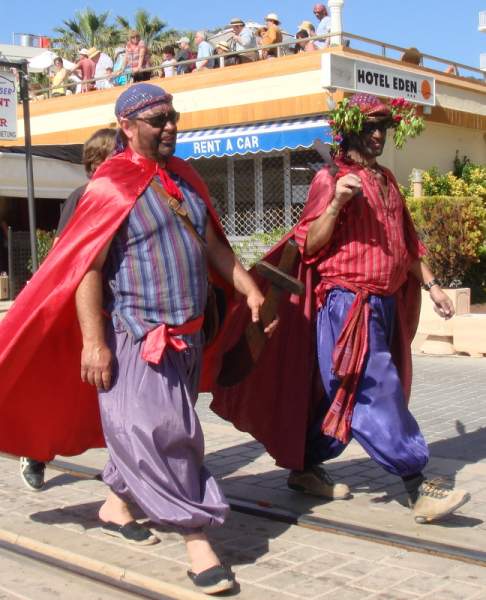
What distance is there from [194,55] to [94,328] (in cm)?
1683

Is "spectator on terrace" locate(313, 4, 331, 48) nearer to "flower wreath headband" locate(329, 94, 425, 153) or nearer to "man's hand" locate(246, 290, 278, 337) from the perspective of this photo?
"flower wreath headband" locate(329, 94, 425, 153)

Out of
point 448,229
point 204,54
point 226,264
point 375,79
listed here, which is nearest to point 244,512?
point 226,264

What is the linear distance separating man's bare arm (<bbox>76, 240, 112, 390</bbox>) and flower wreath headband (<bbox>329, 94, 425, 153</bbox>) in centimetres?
143

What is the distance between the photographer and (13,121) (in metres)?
10.9

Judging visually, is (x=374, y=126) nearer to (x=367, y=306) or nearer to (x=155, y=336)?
(x=367, y=306)

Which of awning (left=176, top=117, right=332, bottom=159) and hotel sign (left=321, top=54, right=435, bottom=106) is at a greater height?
hotel sign (left=321, top=54, right=435, bottom=106)

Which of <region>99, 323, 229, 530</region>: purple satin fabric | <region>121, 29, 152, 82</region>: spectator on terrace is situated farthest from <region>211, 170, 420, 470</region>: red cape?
<region>121, 29, 152, 82</region>: spectator on terrace

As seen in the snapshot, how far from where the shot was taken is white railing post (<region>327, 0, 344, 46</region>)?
1560 cm

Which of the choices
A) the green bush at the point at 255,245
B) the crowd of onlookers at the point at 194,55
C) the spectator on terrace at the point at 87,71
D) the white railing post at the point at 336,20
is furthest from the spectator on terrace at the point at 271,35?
the spectator on terrace at the point at 87,71

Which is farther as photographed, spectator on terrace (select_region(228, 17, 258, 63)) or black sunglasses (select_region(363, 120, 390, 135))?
spectator on terrace (select_region(228, 17, 258, 63))

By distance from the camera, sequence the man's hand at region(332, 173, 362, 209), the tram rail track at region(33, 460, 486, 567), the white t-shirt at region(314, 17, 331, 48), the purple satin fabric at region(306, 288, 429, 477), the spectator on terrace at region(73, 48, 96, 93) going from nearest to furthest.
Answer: the tram rail track at region(33, 460, 486, 567) → the man's hand at region(332, 173, 362, 209) → the purple satin fabric at region(306, 288, 429, 477) → the white t-shirt at region(314, 17, 331, 48) → the spectator on terrace at region(73, 48, 96, 93)

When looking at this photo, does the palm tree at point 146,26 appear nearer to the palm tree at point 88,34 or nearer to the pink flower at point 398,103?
the palm tree at point 88,34

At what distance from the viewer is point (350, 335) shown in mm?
4590

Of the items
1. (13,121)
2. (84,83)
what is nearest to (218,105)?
(84,83)
